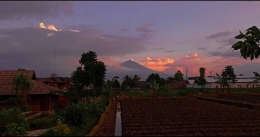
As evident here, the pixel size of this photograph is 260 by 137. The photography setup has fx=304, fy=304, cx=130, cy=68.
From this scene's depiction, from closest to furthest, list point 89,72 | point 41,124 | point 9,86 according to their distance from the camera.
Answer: point 41,124
point 9,86
point 89,72

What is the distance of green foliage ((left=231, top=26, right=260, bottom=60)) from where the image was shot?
18.9 feet

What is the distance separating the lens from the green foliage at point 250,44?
227 inches

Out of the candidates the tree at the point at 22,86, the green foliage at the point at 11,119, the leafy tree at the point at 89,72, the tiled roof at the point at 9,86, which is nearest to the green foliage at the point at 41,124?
the green foliage at the point at 11,119

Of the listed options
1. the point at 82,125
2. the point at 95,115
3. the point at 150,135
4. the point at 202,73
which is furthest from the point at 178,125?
the point at 202,73

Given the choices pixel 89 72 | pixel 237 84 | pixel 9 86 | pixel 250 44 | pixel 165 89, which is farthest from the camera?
pixel 237 84

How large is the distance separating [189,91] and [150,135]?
115 ft

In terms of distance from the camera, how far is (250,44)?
5773mm

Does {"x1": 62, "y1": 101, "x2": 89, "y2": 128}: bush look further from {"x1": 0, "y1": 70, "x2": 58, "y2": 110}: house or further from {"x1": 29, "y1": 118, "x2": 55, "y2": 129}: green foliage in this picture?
{"x1": 0, "y1": 70, "x2": 58, "y2": 110}: house

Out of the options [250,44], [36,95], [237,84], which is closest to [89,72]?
[36,95]

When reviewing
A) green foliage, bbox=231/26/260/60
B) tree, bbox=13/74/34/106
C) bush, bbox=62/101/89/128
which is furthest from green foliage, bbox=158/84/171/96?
green foliage, bbox=231/26/260/60

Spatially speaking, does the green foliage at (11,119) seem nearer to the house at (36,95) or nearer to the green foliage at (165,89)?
the house at (36,95)

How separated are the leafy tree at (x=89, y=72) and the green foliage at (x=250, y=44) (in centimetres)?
2551

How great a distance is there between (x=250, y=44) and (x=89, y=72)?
1025 inches

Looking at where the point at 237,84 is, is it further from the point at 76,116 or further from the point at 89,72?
the point at 76,116
